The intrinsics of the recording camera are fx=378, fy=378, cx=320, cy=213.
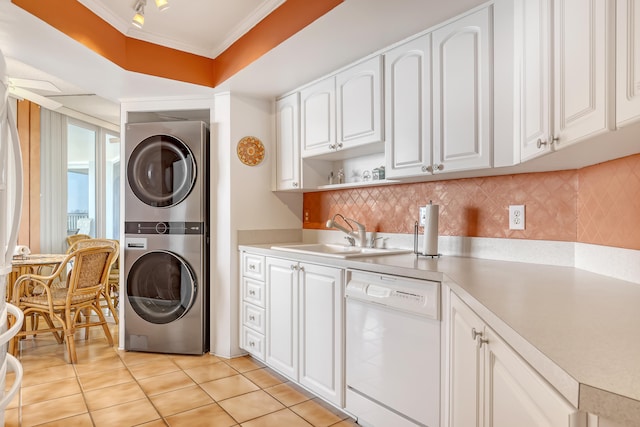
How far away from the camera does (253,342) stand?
2971 millimetres

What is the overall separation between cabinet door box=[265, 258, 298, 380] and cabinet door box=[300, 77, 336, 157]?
2.95 feet

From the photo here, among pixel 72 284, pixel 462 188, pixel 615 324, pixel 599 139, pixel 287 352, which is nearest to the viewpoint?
pixel 615 324

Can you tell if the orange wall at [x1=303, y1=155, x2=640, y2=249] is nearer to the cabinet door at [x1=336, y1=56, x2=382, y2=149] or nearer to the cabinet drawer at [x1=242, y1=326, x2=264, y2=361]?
the cabinet door at [x1=336, y1=56, x2=382, y2=149]

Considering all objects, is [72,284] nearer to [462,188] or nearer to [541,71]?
[462,188]

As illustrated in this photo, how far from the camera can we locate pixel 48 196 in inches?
177

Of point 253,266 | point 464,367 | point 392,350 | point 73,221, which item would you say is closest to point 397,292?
point 392,350

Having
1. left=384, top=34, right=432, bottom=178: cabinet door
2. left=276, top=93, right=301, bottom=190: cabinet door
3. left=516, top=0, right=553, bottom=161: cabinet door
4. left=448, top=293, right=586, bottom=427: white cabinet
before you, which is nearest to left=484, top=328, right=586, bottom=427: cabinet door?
left=448, top=293, right=586, bottom=427: white cabinet

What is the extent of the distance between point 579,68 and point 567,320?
76 cm

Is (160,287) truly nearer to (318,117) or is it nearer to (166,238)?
(166,238)

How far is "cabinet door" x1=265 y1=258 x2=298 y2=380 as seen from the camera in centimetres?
252

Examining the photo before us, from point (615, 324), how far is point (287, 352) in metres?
2.05

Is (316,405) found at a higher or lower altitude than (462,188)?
lower

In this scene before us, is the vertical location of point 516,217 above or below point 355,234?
above

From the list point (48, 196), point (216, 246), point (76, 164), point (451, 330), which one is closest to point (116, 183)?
point (76, 164)
